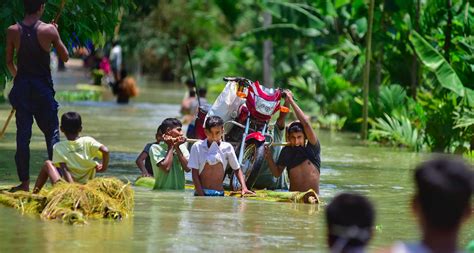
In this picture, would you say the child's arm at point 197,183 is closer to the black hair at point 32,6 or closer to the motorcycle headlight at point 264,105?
the motorcycle headlight at point 264,105

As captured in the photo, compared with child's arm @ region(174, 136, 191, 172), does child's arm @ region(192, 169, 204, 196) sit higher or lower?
lower

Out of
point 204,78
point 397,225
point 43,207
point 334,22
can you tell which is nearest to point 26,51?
point 43,207

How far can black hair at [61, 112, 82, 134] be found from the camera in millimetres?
10500

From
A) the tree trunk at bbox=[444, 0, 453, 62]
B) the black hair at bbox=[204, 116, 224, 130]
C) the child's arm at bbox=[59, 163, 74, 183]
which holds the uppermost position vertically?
the tree trunk at bbox=[444, 0, 453, 62]

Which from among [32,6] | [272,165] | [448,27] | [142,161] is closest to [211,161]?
[272,165]

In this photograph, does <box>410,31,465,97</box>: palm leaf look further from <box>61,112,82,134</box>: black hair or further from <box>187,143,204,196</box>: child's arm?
<box>61,112,82,134</box>: black hair

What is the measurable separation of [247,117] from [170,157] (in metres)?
1.09

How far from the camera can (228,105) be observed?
12719mm

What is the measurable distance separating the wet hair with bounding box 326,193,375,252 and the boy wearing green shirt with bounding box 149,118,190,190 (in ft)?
23.2

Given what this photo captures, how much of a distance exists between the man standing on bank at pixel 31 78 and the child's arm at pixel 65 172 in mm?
557

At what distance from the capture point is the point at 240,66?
4216 cm

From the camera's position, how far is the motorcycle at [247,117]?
40.7 feet

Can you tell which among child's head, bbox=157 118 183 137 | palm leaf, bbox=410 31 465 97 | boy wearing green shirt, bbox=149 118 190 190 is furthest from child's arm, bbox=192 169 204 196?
palm leaf, bbox=410 31 465 97

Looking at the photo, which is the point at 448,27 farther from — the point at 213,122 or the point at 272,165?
the point at 213,122
